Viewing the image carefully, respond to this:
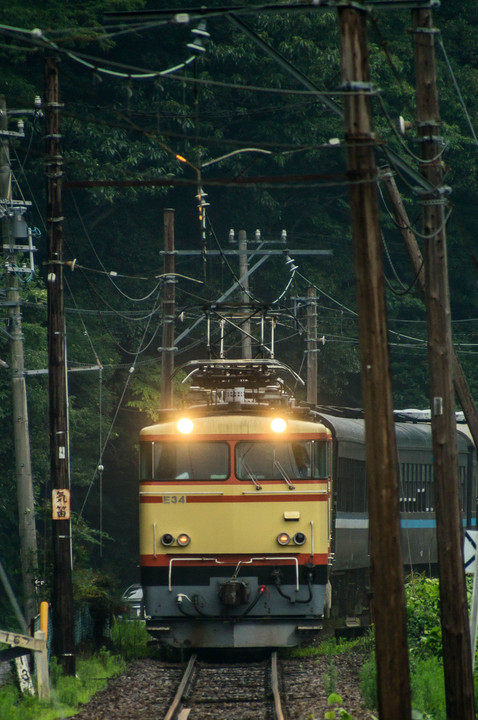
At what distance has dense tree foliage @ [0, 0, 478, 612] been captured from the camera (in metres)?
41.1

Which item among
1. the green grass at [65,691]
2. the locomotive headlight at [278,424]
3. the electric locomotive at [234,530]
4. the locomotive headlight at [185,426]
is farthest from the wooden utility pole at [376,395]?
the locomotive headlight at [185,426]

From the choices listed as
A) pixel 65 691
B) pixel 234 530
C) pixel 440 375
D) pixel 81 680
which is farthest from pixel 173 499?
pixel 440 375

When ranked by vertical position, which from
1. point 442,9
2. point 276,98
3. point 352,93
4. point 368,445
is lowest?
point 368,445

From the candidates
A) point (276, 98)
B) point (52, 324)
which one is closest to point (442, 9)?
point (276, 98)

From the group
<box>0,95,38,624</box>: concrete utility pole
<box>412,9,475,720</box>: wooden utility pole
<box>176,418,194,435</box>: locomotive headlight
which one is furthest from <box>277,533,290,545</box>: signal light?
Result: <box>0,95,38,624</box>: concrete utility pole

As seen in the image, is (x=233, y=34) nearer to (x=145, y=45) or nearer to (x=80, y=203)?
(x=145, y=45)

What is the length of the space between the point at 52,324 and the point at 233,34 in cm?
2989

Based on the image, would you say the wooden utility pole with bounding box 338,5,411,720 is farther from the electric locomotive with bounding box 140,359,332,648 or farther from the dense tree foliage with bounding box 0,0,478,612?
the dense tree foliage with bounding box 0,0,478,612

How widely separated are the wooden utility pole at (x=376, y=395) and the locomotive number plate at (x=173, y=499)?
750cm

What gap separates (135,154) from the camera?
138 ft

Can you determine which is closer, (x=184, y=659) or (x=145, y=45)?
(x=184, y=659)

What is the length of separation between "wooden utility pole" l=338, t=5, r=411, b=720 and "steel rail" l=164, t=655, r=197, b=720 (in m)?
4.09

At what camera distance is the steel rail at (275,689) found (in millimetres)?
14953

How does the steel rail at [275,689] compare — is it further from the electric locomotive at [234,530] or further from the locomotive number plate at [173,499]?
the locomotive number plate at [173,499]
